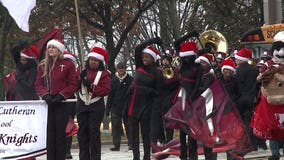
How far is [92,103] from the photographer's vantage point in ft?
39.5

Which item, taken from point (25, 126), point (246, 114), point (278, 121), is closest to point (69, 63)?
point (25, 126)

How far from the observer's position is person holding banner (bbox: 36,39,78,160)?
37.0ft

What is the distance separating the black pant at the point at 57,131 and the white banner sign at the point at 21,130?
649 millimetres

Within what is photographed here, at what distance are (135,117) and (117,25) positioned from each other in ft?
63.4

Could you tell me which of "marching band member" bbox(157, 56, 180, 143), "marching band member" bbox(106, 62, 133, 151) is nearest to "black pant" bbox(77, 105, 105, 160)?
"marching band member" bbox(157, 56, 180, 143)

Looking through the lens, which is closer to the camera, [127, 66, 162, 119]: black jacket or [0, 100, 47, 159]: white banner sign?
[0, 100, 47, 159]: white banner sign

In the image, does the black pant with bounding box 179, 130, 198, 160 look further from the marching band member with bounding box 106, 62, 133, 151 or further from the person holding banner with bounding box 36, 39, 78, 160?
the marching band member with bounding box 106, 62, 133, 151

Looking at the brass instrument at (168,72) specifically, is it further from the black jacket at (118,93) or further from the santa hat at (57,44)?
the santa hat at (57,44)

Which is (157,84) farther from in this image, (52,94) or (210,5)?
(210,5)

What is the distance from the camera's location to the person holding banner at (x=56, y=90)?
1127 centimetres

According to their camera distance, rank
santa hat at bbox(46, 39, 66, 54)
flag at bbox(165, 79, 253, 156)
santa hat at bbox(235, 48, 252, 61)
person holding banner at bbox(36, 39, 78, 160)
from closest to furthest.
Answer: person holding banner at bbox(36, 39, 78, 160), santa hat at bbox(46, 39, 66, 54), flag at bbox(165, 79, 253, 156), santa hat at bbox(235, 48, 252, 61)

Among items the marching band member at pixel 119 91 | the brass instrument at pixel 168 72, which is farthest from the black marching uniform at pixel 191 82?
the marching band member at pixel 119 91

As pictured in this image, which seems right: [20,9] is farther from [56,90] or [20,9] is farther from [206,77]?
[206,77]

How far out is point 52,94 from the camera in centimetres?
1127
